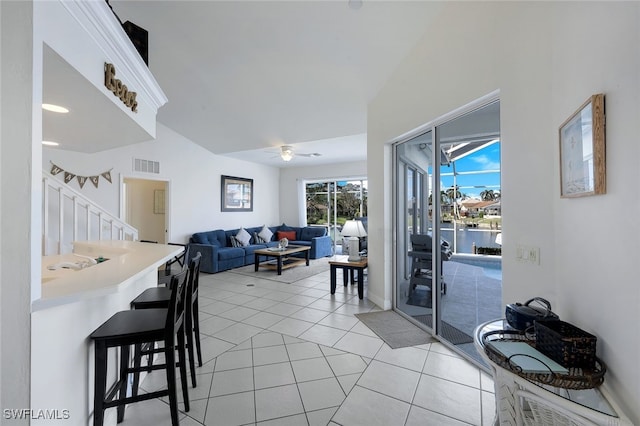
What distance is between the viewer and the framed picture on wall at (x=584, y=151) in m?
1.06

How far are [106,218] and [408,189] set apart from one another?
4234 mm

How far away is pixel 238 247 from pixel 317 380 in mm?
4994

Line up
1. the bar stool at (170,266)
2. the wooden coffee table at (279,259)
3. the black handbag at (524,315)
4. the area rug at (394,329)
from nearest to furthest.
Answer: the black handbag at (524,315), the area rug at (394,329), the bar stool at (170,266), the wooden coffee table at (279,259)

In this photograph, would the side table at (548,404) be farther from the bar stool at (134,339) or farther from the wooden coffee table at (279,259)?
the wooden coffee table at (279,259)

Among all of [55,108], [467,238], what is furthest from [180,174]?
[467,238]

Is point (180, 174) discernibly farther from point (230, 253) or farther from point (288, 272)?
point (288, 272)

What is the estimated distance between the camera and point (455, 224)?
2939mm

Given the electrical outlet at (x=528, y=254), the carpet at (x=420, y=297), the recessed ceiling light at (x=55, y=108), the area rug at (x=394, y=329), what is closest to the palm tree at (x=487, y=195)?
the electrical outlet at (x=528, y=254)

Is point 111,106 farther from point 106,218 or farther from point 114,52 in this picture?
point 106,218

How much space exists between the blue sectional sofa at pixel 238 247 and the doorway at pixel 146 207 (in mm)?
1611

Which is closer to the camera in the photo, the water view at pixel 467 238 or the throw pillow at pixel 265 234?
the water view at pixel 467 238

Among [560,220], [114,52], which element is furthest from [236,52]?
[560,220]

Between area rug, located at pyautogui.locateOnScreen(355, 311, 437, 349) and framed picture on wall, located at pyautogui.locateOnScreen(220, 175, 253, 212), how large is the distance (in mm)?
5206

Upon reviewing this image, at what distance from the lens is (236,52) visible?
3621mm
